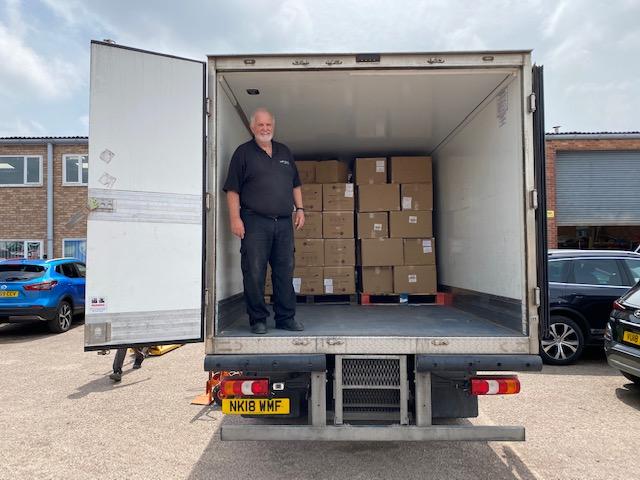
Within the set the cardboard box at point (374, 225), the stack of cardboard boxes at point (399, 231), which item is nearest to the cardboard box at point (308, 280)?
the stack of cardboard boxes at point (399, 231)

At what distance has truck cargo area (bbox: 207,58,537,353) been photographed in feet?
9.00

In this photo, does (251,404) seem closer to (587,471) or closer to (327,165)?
(587,471)

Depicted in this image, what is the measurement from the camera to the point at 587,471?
9.52 feet

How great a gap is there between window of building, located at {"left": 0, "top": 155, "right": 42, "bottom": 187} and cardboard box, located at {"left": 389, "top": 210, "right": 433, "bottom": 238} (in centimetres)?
1405

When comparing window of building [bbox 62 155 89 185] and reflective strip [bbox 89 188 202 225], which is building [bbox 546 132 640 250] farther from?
window of building [bbox 62 155 89 185]

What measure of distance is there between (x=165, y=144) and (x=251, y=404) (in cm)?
167

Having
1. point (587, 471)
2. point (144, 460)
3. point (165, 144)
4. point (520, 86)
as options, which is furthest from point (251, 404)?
point (520, 86)

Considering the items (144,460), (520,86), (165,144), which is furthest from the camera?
(144,460)

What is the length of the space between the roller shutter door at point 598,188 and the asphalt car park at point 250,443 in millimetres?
10396

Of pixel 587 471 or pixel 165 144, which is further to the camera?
pixel 587 471

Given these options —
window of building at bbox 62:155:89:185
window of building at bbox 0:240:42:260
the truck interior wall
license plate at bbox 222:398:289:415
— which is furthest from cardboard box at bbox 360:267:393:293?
window of building at bbox 0:240:42:260

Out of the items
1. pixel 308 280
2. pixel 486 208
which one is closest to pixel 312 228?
pixel 308 280

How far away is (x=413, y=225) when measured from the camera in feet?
15.5

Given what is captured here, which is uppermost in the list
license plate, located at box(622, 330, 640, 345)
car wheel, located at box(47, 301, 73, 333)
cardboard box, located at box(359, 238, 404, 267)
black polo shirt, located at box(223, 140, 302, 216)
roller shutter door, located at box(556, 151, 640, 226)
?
roller shutter door, located at box(556, 151, 640, 226)
